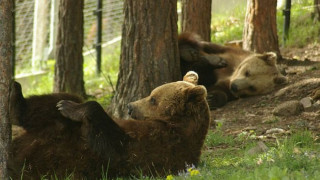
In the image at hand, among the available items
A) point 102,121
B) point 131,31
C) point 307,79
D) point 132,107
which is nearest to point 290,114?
point 307,79

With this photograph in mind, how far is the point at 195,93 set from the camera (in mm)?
6340

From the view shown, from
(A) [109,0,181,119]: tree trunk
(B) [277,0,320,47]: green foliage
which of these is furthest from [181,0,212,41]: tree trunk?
(A) [109,0,181,119]: tree trunk

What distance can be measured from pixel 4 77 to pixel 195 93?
191 centimetres

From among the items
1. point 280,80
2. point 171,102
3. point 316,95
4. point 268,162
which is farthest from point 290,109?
point 268,162

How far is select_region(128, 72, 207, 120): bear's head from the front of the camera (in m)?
6.40

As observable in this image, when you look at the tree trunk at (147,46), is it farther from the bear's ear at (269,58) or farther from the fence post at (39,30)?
the fence post at (39,30)

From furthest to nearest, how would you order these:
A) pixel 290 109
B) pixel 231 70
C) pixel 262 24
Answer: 1. pixel 262 24
2. pixel 231 70
3. pixel 290 109

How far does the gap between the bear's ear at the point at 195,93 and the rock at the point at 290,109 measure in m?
2.96

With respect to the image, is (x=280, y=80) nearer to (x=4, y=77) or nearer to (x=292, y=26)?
(x=292, y=26)

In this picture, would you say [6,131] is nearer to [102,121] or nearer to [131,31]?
[102,121]

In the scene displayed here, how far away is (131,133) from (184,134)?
0.54 m

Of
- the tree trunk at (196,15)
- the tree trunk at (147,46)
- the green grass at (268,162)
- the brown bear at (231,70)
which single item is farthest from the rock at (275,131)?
the tree trunk at (196,15)

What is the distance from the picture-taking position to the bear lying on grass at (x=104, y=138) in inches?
236

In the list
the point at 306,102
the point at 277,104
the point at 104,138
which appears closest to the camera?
the point at 104,138
